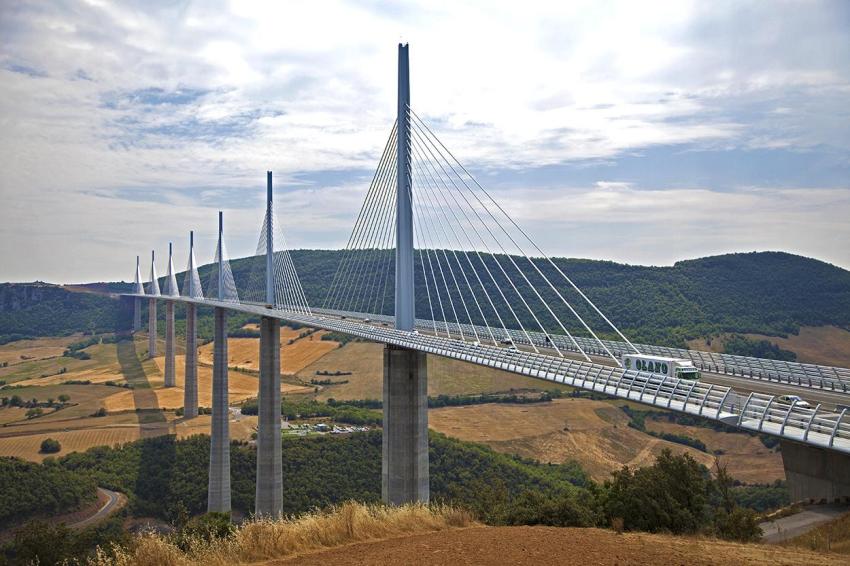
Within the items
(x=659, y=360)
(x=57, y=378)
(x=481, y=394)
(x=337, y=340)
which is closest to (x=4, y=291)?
(x=57, y=378)

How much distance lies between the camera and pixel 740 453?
175 ft

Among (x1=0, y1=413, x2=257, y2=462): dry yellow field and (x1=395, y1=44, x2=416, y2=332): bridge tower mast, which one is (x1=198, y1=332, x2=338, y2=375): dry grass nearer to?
(x1=0, y1=413, x2=257, y2=462): dry yellow field

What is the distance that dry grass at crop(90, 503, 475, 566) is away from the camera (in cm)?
981

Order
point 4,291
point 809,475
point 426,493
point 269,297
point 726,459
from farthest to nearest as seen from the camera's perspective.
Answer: point 4,291 → point 726,459 → point 269,297 → point 426,493 → point 809,475

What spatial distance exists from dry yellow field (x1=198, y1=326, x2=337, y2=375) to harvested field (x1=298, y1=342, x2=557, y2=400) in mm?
1539

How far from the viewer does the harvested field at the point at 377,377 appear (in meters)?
76.8

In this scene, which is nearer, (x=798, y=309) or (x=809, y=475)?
(x=809, y=475)

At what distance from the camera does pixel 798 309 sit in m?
66.3

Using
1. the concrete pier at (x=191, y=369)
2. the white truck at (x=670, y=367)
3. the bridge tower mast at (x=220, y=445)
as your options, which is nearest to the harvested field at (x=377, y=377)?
the concrete pier at (x=191, y=369)

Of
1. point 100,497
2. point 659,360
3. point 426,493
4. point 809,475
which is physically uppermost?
point 659,360

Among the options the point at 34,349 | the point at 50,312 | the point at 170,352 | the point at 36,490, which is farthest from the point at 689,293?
the point at 50,312

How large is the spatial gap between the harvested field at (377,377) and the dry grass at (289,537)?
5937 cm

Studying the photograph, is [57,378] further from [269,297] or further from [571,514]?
[571,514]

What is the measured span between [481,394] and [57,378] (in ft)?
176
